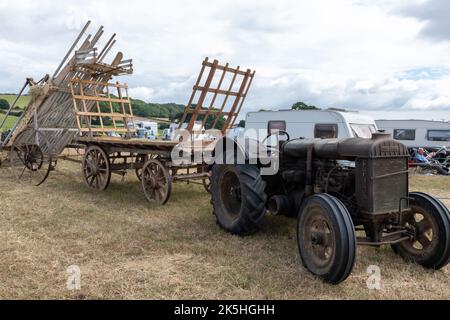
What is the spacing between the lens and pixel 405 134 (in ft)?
57.6

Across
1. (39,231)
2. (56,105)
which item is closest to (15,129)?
(56,105)

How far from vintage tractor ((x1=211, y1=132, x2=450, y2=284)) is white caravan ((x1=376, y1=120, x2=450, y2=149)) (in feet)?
44.4

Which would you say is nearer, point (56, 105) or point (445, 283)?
point (445, 283)

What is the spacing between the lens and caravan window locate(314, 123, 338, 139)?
10981 millimetres

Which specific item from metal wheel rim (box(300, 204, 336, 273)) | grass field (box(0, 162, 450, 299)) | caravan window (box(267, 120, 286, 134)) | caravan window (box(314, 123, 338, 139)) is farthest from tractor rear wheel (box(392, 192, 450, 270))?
caravan window (box(267, 120, 286, 134))

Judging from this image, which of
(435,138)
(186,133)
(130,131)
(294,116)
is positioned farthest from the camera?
(435,138)

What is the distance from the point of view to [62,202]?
22.5 ft

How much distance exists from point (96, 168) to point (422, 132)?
14685 mm

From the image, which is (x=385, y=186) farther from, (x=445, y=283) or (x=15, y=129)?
(x=15, y=129)

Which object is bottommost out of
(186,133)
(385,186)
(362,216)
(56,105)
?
(362,216)

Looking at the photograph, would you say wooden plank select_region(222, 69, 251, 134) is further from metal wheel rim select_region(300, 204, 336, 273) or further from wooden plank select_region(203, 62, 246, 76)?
metal wheel rim select_region(300, 204, 336, 273)

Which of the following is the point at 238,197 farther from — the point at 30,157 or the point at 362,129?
the point at 362,129

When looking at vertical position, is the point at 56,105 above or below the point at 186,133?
above

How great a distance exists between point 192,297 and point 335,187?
6.39ft
